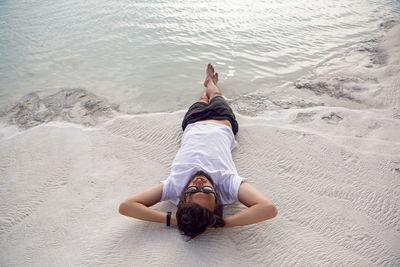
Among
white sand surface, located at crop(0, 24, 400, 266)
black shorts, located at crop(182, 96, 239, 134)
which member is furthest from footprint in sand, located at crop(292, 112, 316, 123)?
black shorts, located at crop(182, 96, 239, 134)

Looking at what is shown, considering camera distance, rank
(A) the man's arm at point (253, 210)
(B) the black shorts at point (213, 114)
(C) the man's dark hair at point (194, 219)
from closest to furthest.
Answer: (C) the man's dark hair at point (194, 219) → (A) the man's arm at point (253, 210) → (B) the black shorts at point (213, 114)

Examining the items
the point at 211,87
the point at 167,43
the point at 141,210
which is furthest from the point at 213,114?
the point at 167,43

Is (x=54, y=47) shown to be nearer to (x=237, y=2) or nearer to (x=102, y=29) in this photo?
(x=102, y=29)

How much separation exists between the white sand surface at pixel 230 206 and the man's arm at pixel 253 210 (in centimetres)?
21

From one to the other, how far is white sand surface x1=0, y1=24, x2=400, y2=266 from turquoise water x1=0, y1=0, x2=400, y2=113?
1160 millimetres

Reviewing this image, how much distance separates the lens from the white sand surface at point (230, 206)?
236 centimetres

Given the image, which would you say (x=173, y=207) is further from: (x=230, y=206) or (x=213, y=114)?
(x=213, y=114)

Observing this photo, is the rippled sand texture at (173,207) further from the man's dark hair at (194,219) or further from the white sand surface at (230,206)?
the man's dark hair at (194,219)

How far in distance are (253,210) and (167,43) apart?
5.37 metres

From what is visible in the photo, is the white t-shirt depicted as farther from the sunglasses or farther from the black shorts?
the black shorts

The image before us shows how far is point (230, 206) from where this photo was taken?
108 inches

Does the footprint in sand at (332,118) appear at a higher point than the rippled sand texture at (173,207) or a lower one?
higher

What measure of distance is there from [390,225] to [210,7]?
8.10 meters

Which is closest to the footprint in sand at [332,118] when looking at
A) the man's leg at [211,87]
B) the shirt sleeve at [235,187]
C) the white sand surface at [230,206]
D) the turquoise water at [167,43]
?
the white sand surface at [230,206]
